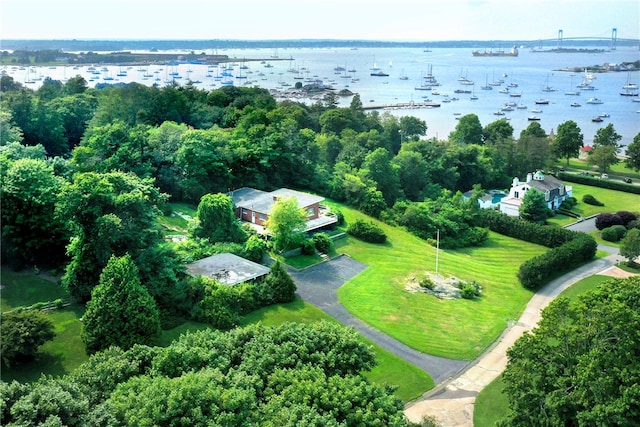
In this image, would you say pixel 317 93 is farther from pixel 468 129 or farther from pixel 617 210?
pixel 617 210

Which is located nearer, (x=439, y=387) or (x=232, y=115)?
(x=439, y=387)

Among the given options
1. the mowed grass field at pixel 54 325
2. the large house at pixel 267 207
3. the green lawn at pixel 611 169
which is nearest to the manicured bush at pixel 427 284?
the large house at pixel 267 207

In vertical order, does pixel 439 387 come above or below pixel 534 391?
below

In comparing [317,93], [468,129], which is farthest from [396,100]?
[468,129]

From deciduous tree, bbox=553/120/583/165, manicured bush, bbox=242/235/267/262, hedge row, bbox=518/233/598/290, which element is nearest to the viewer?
manicured bush, bbox=242/235/267/262

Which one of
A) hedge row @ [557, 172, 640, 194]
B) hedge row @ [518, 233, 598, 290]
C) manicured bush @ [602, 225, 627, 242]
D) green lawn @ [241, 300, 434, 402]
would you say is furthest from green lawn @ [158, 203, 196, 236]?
hedge row @ [557, 172, 640, 194]

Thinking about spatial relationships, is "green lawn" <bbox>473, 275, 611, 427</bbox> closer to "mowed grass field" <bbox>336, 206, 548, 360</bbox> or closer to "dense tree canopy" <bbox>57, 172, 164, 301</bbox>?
"mowed grass field" <bbox>336, 206, 548, 360</bbox>

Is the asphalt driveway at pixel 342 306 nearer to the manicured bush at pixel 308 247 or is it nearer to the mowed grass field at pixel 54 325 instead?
the manicured bush at pixel 308 247
